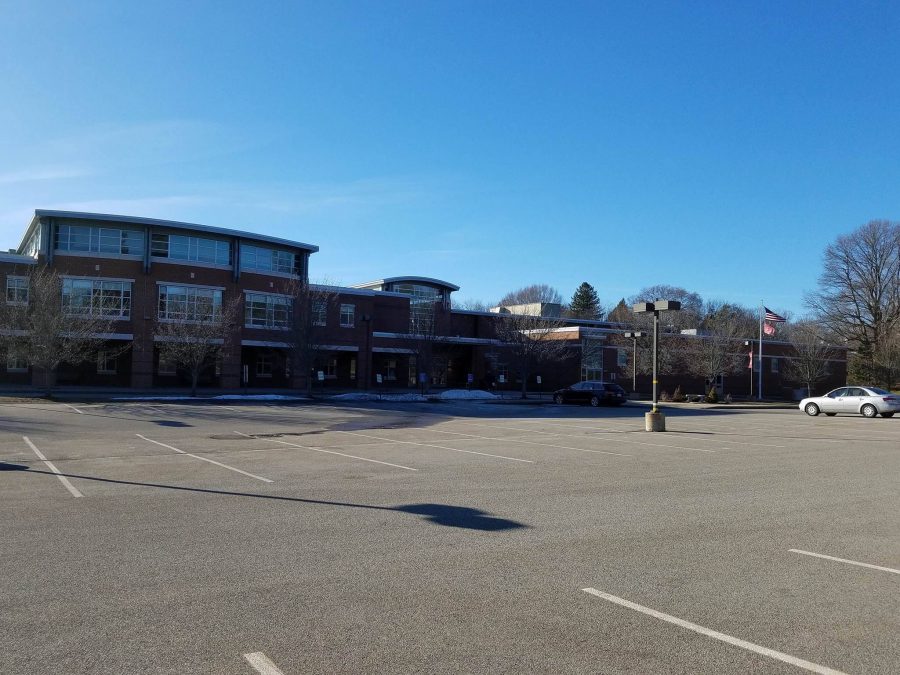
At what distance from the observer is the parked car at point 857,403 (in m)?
34.8

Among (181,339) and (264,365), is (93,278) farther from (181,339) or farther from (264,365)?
(264,365)

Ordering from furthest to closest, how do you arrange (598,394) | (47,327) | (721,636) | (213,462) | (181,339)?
(598,394) → (181,339) → (47,327) → (213,462) → (721,636)

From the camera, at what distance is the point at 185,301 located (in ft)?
171

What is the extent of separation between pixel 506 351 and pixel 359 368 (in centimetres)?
1357

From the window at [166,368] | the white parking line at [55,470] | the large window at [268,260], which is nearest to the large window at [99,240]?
the large window at [268,260]

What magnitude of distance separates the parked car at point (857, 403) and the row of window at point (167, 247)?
39.2 metres

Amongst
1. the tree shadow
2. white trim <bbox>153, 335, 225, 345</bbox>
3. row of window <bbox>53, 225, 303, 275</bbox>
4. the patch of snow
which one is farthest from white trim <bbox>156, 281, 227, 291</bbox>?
the tree shadow

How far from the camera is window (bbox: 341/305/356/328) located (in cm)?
5991

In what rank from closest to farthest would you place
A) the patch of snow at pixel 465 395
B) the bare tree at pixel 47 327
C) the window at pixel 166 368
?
the bare tree at pixel 47 327, the patch of snow at pixel 465 395, the window at pixel 166 368

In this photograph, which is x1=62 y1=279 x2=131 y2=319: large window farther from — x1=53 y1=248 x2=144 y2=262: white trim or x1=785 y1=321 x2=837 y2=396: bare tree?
x1=785 y1=321 x2=837 y2=396: bare tree

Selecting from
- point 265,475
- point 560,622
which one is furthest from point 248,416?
point 560,622

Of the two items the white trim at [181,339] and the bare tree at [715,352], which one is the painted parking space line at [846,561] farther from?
the bare tree at [715,352]

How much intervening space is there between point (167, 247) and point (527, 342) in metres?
26.4

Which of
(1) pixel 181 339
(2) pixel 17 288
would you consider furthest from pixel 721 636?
(2) pixel 17 288
